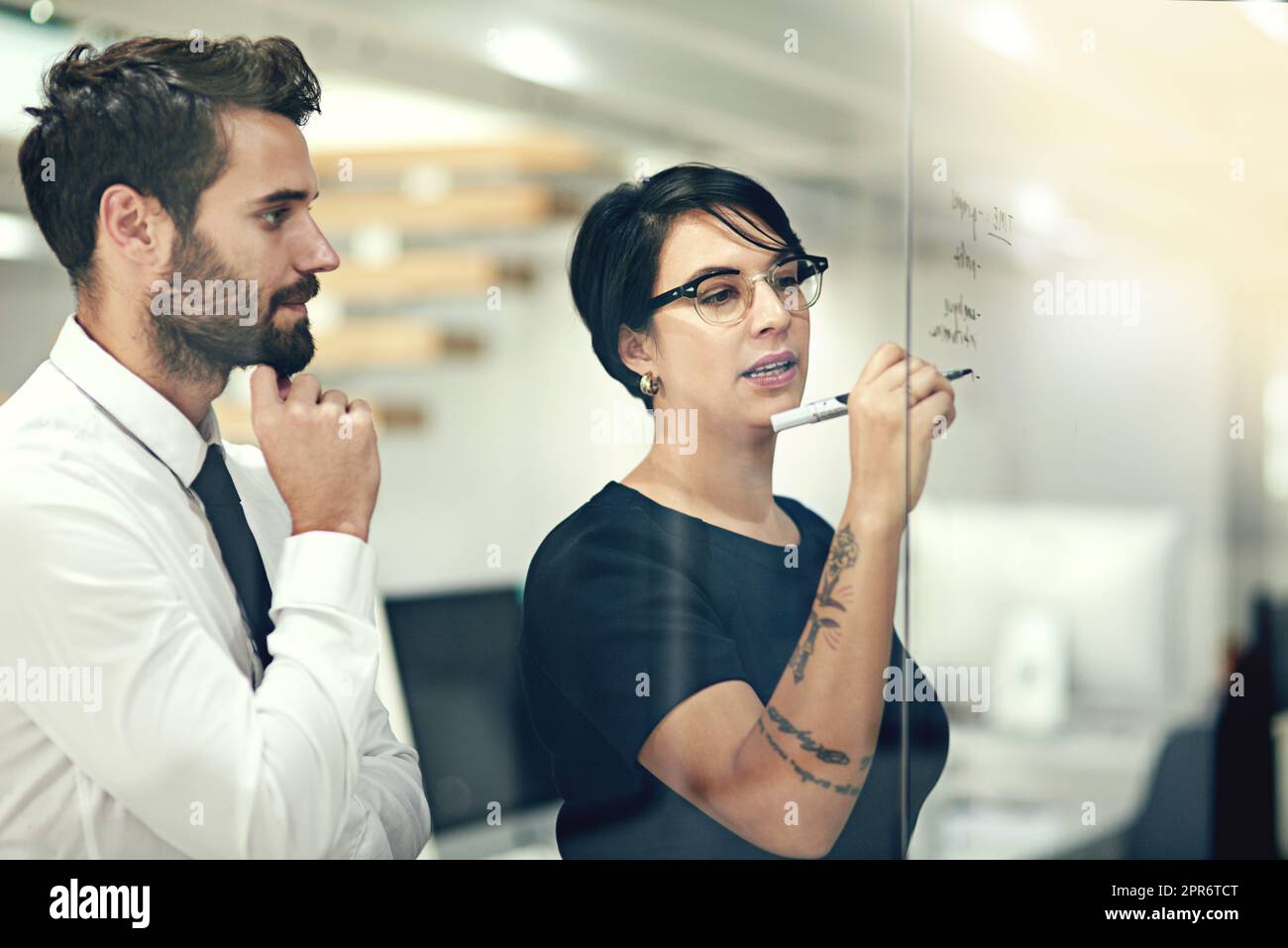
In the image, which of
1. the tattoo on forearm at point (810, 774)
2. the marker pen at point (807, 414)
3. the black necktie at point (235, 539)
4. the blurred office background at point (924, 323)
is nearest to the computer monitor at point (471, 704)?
the blurred office background at point (924, 323)

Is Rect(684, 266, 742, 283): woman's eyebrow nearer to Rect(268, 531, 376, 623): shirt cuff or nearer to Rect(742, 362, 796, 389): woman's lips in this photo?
Rect(742, 362, 796, 389): woman's lips

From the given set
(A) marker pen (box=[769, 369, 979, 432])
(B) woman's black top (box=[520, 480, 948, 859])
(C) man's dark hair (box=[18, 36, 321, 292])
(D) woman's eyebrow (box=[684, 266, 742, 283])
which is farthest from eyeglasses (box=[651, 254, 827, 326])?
(C) man's dark hair (box=[18, 36, 321, 292])

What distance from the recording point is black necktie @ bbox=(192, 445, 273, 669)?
1336 millimetres

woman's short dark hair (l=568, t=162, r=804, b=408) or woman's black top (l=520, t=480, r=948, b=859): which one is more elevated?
woman's short dark hair (l=568, t=162, r=804, b=408)

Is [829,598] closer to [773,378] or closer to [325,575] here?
[773,378]

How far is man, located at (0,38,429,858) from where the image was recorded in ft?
4.12

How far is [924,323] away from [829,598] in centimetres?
35

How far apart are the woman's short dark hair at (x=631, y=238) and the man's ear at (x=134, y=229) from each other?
1.47 ft

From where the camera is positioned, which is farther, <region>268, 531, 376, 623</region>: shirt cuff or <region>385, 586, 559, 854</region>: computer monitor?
<region>385, 586, 559, 854</region>: computer monitor

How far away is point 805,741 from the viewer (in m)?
1.36

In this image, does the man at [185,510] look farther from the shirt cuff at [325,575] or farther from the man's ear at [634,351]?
the man's ear at [634,351]

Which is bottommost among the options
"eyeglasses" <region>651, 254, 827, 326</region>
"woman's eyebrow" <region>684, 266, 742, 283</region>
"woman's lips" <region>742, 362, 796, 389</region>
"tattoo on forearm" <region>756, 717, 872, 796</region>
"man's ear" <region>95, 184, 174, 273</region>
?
"tattoo on forearm" <region>756, 717, 872, 796</region>

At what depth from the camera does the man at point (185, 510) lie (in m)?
1.26
